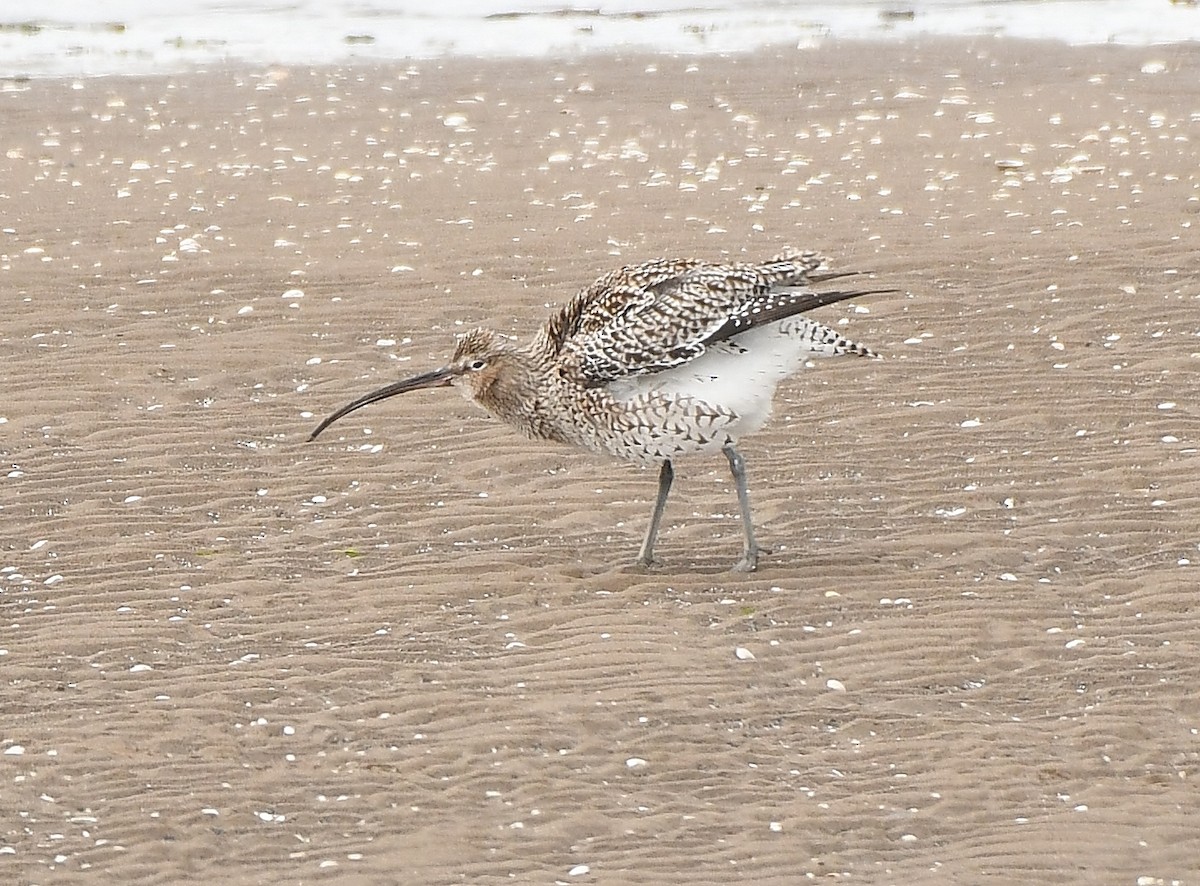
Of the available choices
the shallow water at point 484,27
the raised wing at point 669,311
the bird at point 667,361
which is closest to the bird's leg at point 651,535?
the bird at point 667,361

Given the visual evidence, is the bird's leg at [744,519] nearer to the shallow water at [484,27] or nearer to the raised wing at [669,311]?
the raised wing at [669,311]

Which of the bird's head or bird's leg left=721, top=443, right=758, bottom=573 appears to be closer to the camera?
bird's leg left=721, top=443, right=758, bottom=573

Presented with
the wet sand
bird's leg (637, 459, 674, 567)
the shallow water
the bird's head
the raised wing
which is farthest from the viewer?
the shallow water

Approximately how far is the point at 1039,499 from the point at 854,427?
127 cm

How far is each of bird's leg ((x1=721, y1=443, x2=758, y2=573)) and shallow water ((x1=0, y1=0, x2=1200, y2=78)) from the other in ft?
44.9

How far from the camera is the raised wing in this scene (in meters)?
7.96

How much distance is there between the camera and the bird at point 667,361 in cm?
796

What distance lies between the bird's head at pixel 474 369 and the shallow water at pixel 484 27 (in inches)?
513

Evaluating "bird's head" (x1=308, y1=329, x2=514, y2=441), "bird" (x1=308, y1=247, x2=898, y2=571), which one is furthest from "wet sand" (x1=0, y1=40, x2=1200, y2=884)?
"bird's head" (x1=308, y1=329, x2=514, y2=441)

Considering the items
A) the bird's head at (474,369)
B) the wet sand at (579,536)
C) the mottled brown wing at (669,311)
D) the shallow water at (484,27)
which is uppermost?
the shallow water at (484,27)

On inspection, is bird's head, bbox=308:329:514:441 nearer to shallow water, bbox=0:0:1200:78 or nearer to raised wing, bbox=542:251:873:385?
raised wing, bbox=542:251:873:385

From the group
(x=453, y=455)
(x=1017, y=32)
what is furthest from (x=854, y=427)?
(x=1017, y=32)

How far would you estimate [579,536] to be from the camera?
880cm

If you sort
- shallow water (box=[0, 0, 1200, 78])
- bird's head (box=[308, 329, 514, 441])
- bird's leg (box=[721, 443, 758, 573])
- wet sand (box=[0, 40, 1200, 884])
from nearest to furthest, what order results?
wet sand (box=[0, 40, 1200, 884]), bird's leg (box=[721, 443, 758, 573]), bird's head (box=[308, 329, 514, 441]), shallow water (box=[0, 0, 1200, 78])
